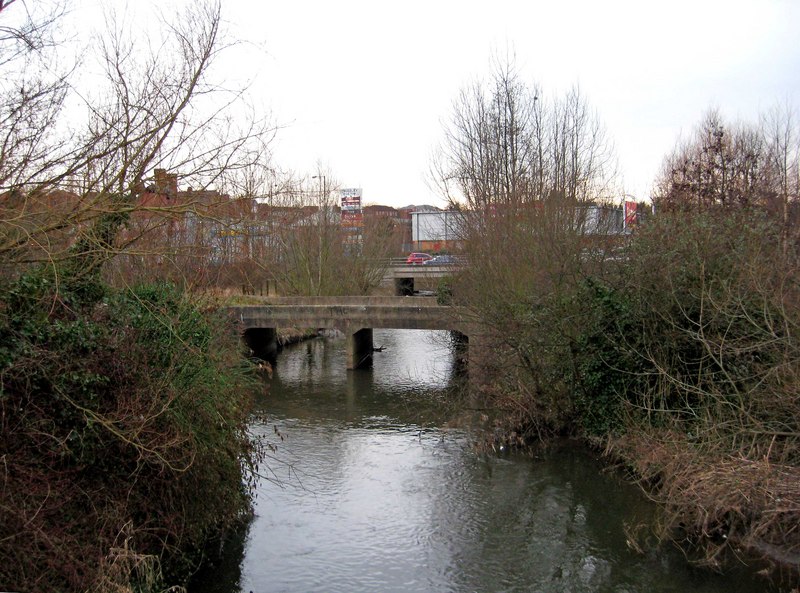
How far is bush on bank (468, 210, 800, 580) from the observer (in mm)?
9680

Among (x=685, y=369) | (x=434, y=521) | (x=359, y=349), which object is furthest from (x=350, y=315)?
(x=434, y=521)

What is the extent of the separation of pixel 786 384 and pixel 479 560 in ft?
15.9

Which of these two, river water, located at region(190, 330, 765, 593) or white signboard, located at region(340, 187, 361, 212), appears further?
white signboard, located at region(340, 187, 361, 212)

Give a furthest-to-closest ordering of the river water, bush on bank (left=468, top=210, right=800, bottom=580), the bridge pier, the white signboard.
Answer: the white signboard
the bridge pier
bush on bank (left=468, top=210, right=800, bottom=580)
the river water

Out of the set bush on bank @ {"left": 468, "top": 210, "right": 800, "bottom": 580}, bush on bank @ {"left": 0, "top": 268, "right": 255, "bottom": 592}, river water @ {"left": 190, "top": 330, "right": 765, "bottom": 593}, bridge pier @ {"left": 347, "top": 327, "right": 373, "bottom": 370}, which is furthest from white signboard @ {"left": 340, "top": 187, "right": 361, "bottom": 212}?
bush on bank @ {"left": 0, "top": 268, "right": 255, "bottom": 592}

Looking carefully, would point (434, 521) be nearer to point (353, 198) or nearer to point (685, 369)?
point (685, 369)

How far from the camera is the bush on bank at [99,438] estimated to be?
→ 24.0 ft

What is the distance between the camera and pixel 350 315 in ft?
93.8

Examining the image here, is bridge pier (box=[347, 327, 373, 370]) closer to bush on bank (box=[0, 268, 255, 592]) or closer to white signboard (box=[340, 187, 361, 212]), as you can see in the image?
bush on bank (box=[0, 268, 255, 592])

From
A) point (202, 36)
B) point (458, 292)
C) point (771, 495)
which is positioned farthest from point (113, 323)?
point (458, 292)

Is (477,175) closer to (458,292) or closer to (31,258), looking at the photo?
(458,292)

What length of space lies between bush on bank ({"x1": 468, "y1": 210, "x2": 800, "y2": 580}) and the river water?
2.54 ft

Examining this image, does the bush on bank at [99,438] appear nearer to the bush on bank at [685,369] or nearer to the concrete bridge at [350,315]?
the bush on bank at [685,369]

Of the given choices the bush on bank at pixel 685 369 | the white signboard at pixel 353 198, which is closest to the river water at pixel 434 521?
the bush on bank at pixel 685 369
